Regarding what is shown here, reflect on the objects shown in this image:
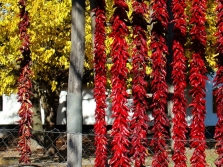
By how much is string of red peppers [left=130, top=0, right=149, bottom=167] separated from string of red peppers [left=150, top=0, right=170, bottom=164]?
167 millimetres

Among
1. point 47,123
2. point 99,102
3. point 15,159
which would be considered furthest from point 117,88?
point 47,123

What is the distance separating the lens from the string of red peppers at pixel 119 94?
8.20 metres

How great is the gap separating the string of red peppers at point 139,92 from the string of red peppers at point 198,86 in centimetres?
79

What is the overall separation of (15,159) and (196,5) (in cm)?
683

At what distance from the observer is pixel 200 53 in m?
8.58

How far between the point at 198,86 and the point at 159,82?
2.14 ft

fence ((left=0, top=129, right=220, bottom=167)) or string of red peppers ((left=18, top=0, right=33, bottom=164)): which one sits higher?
string of red peppers ((left=18, top=0, right=33, bottom=164))

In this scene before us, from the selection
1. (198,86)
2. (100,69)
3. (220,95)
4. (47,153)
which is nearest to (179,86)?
(198,86)

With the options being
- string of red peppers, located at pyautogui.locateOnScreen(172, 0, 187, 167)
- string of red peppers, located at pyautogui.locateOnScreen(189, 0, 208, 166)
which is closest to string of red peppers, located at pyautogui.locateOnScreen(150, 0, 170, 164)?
string of red peppers, located at pyautogui.locateOnScreen(172, 0, 187, 167)

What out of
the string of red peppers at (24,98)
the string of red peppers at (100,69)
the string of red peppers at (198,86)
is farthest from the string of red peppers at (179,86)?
the string of red peppers at (24,98)

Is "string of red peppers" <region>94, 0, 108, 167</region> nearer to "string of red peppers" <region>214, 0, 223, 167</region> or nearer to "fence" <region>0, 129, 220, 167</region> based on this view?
"fence" <region>0, 129, 220, 167</region>

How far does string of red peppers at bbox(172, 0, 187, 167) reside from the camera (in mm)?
8394

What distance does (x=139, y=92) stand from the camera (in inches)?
330

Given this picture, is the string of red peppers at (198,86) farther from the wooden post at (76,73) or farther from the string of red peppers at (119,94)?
the wooden post at (76,73)
